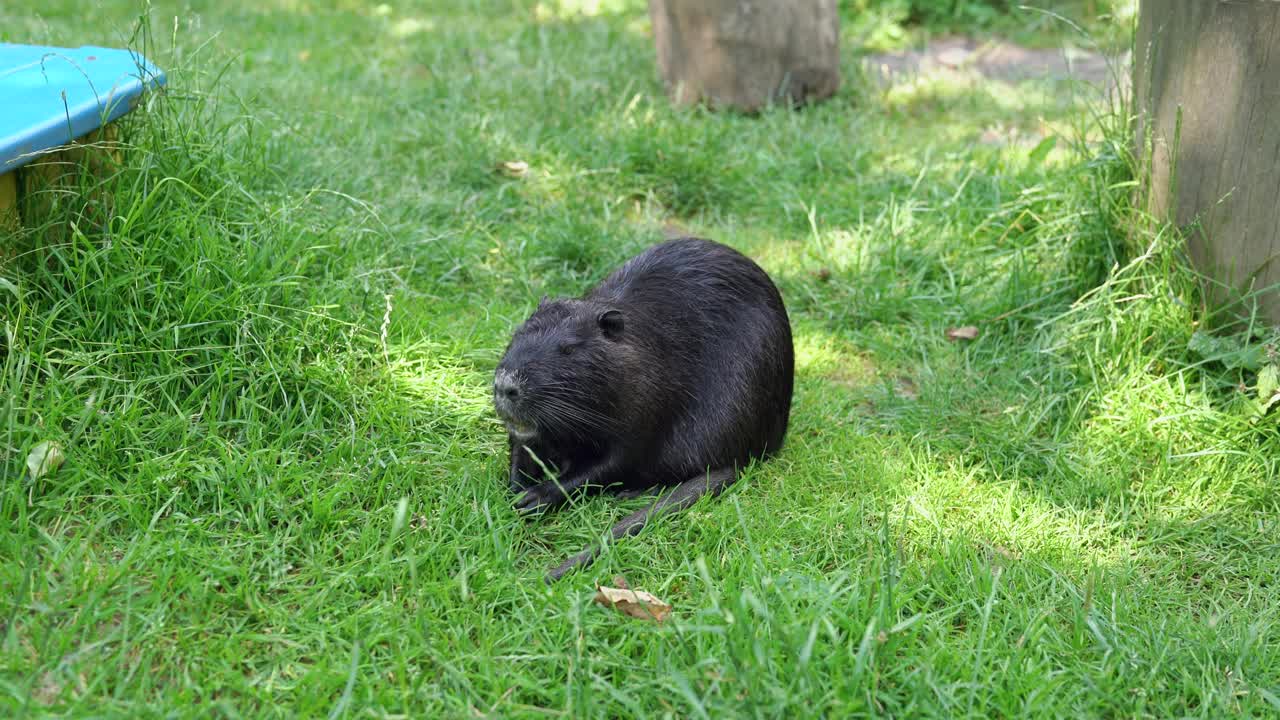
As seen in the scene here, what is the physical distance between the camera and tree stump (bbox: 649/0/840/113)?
6125 millimetres

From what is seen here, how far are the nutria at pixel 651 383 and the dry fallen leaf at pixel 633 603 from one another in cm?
19

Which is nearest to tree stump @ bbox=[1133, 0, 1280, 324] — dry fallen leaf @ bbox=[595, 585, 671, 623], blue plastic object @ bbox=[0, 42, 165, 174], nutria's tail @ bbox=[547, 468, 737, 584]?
nutria's tail @ bbox=[547, 468, 737, 584]

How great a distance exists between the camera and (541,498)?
10.0 feet

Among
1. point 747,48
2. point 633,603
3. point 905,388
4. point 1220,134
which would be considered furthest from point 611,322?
point 747,48

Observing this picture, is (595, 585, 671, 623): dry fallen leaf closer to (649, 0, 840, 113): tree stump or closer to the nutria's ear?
the nutria's ear

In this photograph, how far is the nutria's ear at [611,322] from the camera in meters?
3.10

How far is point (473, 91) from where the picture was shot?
19.8ft

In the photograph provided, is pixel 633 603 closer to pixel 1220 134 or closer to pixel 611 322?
pixel 611 322

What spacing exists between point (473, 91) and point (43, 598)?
413 cm

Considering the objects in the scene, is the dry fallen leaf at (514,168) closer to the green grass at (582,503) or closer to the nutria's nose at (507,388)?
the green grass at (582,503)

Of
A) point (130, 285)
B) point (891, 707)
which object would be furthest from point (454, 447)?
point (891, 707)

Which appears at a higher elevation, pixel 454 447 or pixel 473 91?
pixel 473 91

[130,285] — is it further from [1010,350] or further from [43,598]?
[1010,350]

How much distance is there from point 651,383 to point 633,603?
28.2 inches
